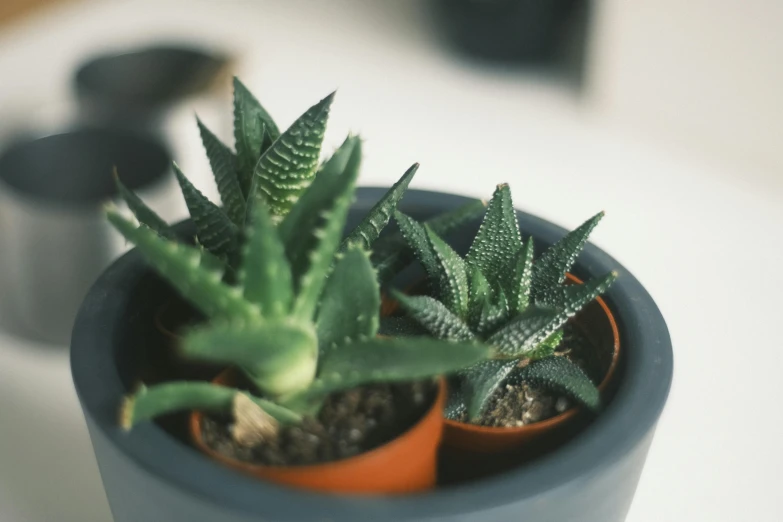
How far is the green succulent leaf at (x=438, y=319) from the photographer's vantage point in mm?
417

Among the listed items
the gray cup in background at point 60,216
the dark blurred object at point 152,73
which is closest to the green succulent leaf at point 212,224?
the gray cup in background at point 60,216

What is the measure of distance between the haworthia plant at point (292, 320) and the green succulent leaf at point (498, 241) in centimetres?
10

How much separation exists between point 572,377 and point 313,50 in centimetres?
98

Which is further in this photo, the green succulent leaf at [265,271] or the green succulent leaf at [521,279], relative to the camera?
the green succulent leaf at [521,279]

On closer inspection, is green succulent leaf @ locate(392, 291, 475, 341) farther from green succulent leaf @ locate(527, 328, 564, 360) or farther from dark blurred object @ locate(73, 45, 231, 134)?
dark blurred object @ locate(73, 45, 231, 134)

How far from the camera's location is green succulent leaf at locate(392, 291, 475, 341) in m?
0.42

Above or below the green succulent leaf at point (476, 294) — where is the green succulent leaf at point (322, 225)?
above

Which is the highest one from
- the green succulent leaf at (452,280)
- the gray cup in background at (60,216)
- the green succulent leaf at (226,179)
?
the green succulent leaf at (226,179)

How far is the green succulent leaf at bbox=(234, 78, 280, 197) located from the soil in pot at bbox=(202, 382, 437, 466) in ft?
0.49

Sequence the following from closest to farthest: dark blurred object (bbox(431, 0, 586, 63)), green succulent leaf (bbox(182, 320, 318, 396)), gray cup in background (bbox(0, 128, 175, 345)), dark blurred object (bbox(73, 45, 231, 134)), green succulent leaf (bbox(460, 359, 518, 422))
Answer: green succulent leaf (bbox(182, 320, 318, 396))
green succulent leaf (bbox(460, 359, 518, 422))
gray cup in background (bbox(0, 128, 175, 345))
dark blurred object (bbox(73, 45, 231, 134))
dark blurred object (bbox(431, 0, 586, 63))

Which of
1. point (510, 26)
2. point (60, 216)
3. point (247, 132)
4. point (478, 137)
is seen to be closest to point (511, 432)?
point (247, 132)

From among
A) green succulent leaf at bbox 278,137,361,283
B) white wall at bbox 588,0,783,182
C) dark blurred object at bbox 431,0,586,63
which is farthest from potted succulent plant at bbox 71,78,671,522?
dark blurred object at bbox 431,0,586,63

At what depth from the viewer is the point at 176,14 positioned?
1339mm

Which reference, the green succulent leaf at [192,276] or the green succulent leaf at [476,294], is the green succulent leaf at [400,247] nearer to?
the green succulent leaf at [476,294]
